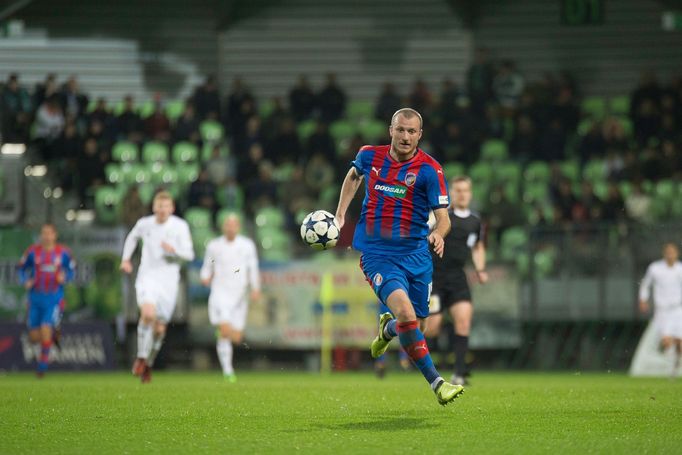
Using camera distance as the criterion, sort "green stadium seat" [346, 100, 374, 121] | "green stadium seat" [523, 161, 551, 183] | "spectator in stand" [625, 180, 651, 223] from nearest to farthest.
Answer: "spectator in stand" [625, 180, 651, 223] < "green stadium seat" [523, 161, 551, 183] < "green stadium seat" [346, 100, 374, 121]

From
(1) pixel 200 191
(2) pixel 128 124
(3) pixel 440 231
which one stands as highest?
(2) pixel 128 124

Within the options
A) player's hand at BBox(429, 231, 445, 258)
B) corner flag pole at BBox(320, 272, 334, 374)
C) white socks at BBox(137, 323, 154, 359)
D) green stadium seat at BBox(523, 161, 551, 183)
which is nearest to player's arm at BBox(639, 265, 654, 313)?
green stadium seat at BBox(523, 161, 551, 183)

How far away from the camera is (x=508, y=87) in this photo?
2600 centimetres

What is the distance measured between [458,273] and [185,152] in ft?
37.4

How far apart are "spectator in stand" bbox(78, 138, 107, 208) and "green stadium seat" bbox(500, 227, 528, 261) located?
25.9 ft

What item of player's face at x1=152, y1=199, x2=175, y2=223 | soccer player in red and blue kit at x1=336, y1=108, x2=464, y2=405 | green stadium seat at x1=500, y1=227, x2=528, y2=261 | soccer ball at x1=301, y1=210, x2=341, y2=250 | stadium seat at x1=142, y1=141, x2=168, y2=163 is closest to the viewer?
soccer player in red and blue kit at x1=336, y1=108, x2=464, y2=405

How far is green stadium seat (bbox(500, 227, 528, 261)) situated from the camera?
68.9 feet

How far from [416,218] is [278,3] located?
20372 millimetres

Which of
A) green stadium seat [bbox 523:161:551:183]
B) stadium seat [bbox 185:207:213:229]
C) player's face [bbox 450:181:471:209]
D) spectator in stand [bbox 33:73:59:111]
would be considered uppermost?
spectator in stand [bbox 33:73:59:111]

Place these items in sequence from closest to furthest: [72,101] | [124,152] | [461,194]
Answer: [461,194] < [124,152] < [72,101]

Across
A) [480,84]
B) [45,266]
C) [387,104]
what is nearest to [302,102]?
[387,104]

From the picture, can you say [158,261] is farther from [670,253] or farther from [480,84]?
[480,84]

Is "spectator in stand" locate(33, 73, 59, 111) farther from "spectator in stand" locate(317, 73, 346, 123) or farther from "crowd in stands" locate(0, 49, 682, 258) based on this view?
"spectator in stand" locate(317, 73, 346, 123)

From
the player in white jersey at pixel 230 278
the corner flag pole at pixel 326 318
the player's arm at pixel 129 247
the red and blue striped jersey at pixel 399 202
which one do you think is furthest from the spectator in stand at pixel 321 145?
the red and blue striped jersey at pixel 399 202
